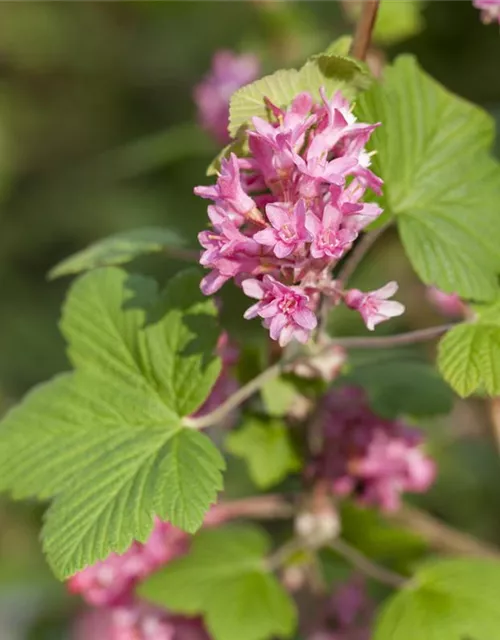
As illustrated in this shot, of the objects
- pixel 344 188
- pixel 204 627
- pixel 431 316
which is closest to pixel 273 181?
pixel 344 188

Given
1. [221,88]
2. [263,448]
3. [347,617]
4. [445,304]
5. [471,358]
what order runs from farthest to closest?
[445,304] < [221,88] < [347,617] < [263,448] < [471,358]

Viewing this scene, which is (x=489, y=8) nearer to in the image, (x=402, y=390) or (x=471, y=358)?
(x=471, y=358)

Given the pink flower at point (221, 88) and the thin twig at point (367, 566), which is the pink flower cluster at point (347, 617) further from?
the pink flower at point (221, 88)

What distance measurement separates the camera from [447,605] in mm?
1271

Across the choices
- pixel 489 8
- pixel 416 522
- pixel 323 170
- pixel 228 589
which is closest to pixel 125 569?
pixel 228 589

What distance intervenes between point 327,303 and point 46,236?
8.84 ft

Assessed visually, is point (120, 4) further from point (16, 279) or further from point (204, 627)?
point (204, 627)

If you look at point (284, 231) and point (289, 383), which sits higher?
point (284, 231)

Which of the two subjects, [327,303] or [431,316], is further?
[431,316]

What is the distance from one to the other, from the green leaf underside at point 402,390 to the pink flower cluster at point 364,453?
0.06m

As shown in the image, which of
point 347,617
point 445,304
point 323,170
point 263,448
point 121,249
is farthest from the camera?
point 445,304

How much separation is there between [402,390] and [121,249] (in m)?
0.43

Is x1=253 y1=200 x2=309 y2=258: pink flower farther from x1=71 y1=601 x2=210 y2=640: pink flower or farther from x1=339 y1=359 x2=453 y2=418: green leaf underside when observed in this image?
x1=71 y1=601 x2=210 y2=640: pink flower

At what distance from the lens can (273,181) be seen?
97cm
